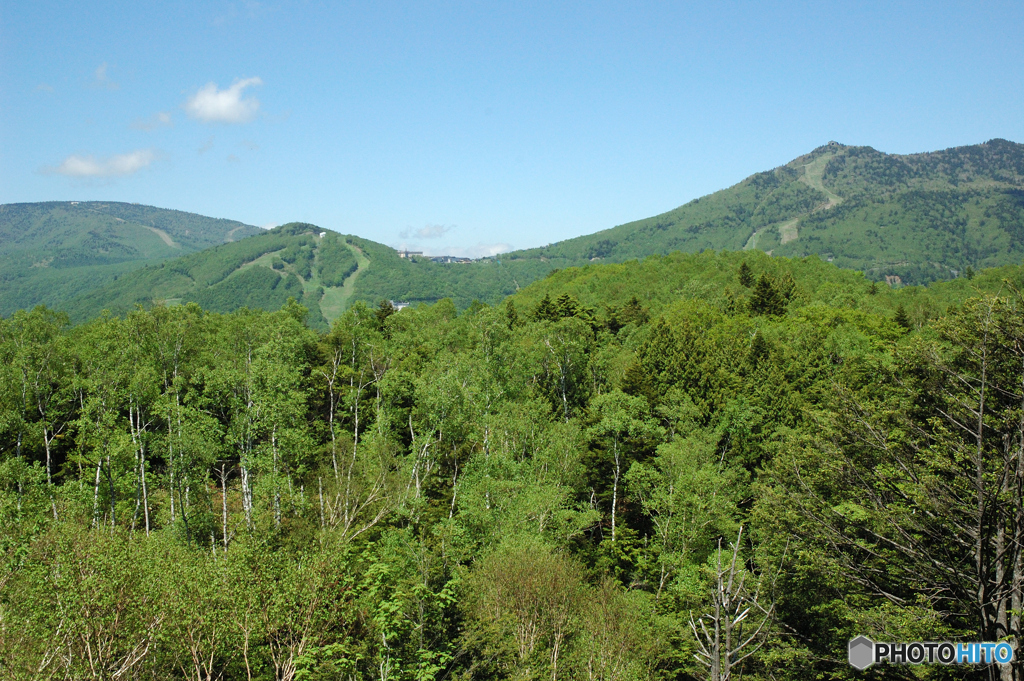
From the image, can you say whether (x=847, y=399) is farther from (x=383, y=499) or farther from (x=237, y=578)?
(x=383, y=499)

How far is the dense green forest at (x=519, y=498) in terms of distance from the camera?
15.5 meters

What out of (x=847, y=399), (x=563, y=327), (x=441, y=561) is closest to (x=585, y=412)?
(x=563, y=327)

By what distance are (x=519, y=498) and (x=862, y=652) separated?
18019 millimetres

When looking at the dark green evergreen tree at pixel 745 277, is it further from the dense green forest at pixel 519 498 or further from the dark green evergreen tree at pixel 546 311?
the dark green evergreen tree at pixel 546 311

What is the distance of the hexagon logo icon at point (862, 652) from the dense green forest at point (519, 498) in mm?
450

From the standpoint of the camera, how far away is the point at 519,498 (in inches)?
1228

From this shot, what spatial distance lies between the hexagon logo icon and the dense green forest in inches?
17.7

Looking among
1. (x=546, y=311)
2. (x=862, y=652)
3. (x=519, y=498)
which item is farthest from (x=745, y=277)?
(x=862, y=652)

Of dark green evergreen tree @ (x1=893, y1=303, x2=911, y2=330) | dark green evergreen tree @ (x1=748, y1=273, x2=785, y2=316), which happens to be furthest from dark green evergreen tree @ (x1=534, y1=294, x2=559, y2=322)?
dark green evergreen tree @ (x1=893, y1=303, x2=911, y2=330)

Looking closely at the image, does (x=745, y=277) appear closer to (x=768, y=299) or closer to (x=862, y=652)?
(x=768, y=299)

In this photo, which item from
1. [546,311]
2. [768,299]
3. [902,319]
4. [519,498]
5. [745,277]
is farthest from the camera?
[745,277]

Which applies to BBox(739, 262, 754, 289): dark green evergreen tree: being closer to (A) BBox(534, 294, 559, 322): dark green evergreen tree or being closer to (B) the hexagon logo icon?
(A) BBox(534, 294, 559, 322): dark green evergreen tree

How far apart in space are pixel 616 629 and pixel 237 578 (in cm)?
1511

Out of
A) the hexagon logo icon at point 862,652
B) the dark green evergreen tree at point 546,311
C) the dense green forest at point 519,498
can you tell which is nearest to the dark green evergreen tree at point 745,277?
the dense green forest at point 519,498
